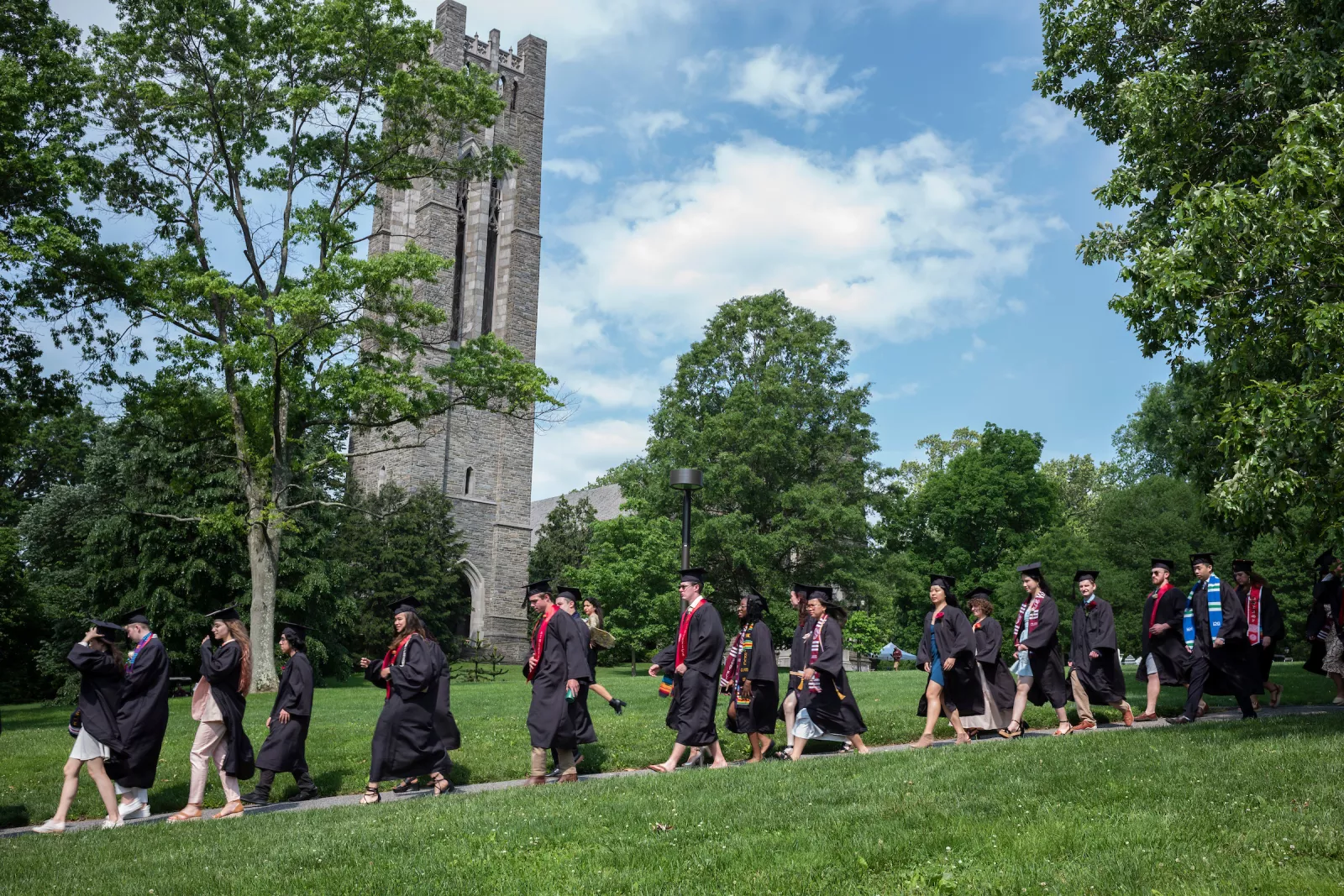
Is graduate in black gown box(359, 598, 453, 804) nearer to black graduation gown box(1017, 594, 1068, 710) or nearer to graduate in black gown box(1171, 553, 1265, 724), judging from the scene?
black graduation gown box(1017, 594, 1068, 710)

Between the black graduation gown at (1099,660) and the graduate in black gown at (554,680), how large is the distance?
20.2ft

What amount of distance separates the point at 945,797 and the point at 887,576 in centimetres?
3170

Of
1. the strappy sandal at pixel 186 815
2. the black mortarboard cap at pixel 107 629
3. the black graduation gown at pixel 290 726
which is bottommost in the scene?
the strappy sandal at pixel 186 815

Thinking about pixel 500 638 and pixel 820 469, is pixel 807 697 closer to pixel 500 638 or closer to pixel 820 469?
pixel 820 469

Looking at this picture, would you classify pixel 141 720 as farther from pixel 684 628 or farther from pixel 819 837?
pixel 819 837

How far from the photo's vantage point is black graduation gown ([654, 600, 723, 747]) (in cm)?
1062

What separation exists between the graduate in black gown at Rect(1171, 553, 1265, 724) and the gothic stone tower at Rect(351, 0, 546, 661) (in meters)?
39.0

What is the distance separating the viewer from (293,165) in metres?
27.5

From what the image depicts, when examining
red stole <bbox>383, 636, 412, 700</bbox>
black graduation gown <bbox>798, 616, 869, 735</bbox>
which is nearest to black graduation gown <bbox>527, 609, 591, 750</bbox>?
red stole <bbox>383, 636, 412, 700</bbox>

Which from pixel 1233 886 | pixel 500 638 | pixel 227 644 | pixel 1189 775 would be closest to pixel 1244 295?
pixel 1189 775

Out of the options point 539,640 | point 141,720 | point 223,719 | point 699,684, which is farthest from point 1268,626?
point 141,720

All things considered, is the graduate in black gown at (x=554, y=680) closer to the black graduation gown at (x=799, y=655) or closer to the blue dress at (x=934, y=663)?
the black graduation gown at (x=799, y=655)

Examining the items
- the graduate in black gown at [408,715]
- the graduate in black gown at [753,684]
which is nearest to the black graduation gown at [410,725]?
the graduate in black gown at [408,715]

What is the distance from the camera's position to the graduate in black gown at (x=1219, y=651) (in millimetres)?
12039
